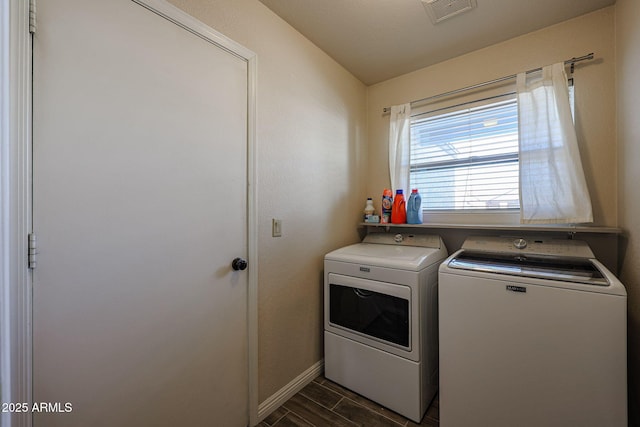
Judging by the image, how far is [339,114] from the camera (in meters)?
2.17

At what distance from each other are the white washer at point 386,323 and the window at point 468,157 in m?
0.46

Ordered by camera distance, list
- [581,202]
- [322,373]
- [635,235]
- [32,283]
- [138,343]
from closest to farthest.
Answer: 1. [32,283]
2. [138,343]
3. [635,235]
4. [581,202]
5. [322,373]

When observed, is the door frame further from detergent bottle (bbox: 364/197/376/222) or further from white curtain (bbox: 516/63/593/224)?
white curtain (bbox: 516/63/593/224)

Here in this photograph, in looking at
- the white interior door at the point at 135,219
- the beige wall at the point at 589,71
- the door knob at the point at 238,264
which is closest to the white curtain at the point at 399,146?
the beige wall at the point at 589,71

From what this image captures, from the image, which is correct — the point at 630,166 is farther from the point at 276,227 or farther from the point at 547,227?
the point at 276,227

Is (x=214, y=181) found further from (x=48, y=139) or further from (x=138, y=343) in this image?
(x=138, y=343)

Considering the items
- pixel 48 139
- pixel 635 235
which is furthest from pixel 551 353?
pixel 48 139

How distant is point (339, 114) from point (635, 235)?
6.32 feet

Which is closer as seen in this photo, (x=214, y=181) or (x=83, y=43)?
(x=83, y=43)

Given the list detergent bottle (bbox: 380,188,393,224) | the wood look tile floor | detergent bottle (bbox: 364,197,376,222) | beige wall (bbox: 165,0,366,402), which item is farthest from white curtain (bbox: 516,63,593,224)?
the wood look tile floor

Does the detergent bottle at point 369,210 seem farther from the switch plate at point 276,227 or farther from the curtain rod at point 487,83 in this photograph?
the switch plate at point 276,227

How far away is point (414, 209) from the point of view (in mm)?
2111

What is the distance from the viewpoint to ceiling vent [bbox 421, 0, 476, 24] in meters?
1.50

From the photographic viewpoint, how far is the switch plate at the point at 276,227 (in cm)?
159
